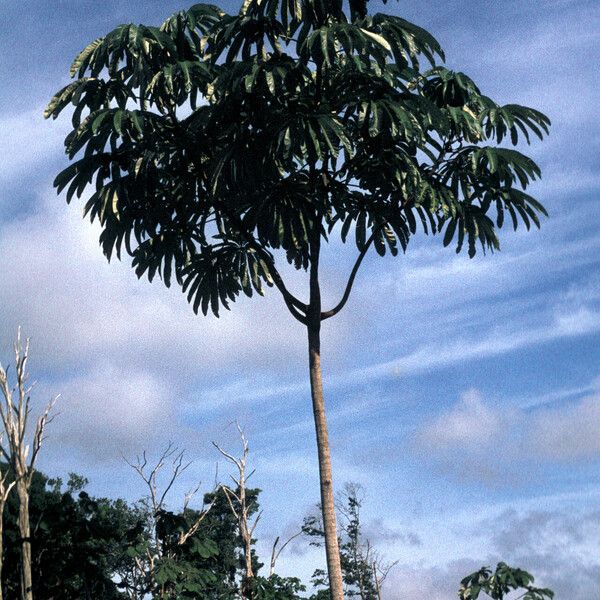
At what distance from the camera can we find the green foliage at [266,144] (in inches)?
710

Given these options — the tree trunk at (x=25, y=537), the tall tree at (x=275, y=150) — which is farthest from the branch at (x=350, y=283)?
the tree trunk at (x=25, y=537)

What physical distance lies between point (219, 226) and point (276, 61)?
4.00 metres

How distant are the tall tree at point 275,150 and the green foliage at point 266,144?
0.03 m

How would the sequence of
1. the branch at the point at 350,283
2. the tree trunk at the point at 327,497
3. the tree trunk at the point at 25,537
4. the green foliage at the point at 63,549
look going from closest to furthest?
the tree trunk at the point at 25,537 → the green foliage at the point at 63,549 → the tree trunk at the point at 327,497 → the branch at the point at 350,283

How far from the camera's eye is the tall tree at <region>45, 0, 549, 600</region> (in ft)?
58.9

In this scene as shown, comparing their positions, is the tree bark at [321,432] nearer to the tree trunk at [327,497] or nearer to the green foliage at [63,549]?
the tree trunk at [327,497]

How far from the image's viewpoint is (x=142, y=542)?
15.9 metres

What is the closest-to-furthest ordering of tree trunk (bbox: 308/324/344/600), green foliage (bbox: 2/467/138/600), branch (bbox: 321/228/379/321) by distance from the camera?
green foliage (bbox: 2/467/138/600)
tree trunk (bbox: 308/324/344/600)
branch (bbox: 321/228/379/321)

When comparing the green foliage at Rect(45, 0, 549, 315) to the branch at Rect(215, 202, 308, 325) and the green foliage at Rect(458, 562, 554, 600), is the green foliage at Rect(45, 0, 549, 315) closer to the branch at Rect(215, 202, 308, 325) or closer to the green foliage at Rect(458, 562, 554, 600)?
the branch at Rect(215, 202, 308, 325)

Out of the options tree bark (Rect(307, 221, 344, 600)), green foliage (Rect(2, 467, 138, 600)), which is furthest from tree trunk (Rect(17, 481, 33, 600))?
tree bark (Rect(307, 221, 344, 600))

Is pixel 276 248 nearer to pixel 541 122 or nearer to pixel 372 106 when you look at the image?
pixel 372 106

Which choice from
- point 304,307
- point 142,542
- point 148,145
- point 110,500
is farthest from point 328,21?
point 110,500

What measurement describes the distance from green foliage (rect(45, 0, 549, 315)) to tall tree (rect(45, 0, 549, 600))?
30 mm

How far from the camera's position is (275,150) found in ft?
57.8
